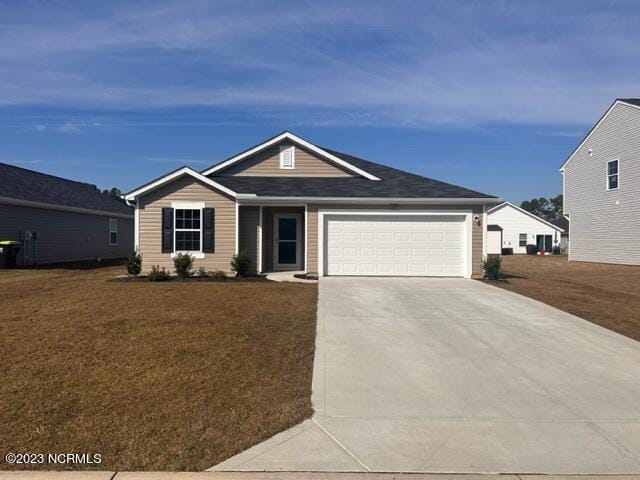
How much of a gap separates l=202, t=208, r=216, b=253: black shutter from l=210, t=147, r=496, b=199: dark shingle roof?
1.20 meters

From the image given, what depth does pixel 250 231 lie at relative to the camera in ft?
54.1

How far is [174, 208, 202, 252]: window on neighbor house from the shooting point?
1578 centimetres

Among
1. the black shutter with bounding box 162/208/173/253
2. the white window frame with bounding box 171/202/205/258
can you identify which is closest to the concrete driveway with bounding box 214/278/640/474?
the white window frame with bounding box 171/202/205/258

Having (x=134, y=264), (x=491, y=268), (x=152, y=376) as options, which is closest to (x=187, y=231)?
(x=134, y=264)

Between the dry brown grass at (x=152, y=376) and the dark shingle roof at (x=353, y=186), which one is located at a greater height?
the dark shingle roof at (x=353, y=186)

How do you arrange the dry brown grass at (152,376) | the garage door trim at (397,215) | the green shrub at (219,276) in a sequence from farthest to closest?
the garage door trim at (397,215) → the green shrub at (219,276) → the dry brown grass at (152,376)

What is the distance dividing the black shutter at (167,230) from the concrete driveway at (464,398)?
7796 millimetres

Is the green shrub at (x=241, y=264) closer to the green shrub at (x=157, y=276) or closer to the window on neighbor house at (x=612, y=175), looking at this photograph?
the green shrub at (x=157, y=276)

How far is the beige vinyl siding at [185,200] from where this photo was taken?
51.5ft

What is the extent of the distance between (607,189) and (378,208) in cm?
1698

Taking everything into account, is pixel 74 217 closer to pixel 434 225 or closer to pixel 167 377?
pixel 434 225

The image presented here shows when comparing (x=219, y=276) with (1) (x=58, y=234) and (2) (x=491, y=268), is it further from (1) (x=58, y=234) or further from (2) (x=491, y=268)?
(1) (x=58, y=234)

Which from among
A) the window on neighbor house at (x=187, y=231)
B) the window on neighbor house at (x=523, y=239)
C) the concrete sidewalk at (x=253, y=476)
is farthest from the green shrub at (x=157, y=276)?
the window on neighbor house at (x=523, y=239)

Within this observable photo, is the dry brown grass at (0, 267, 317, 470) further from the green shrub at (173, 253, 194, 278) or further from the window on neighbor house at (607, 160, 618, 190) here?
the window on neighbor house at (607, 160, 618, 190)
